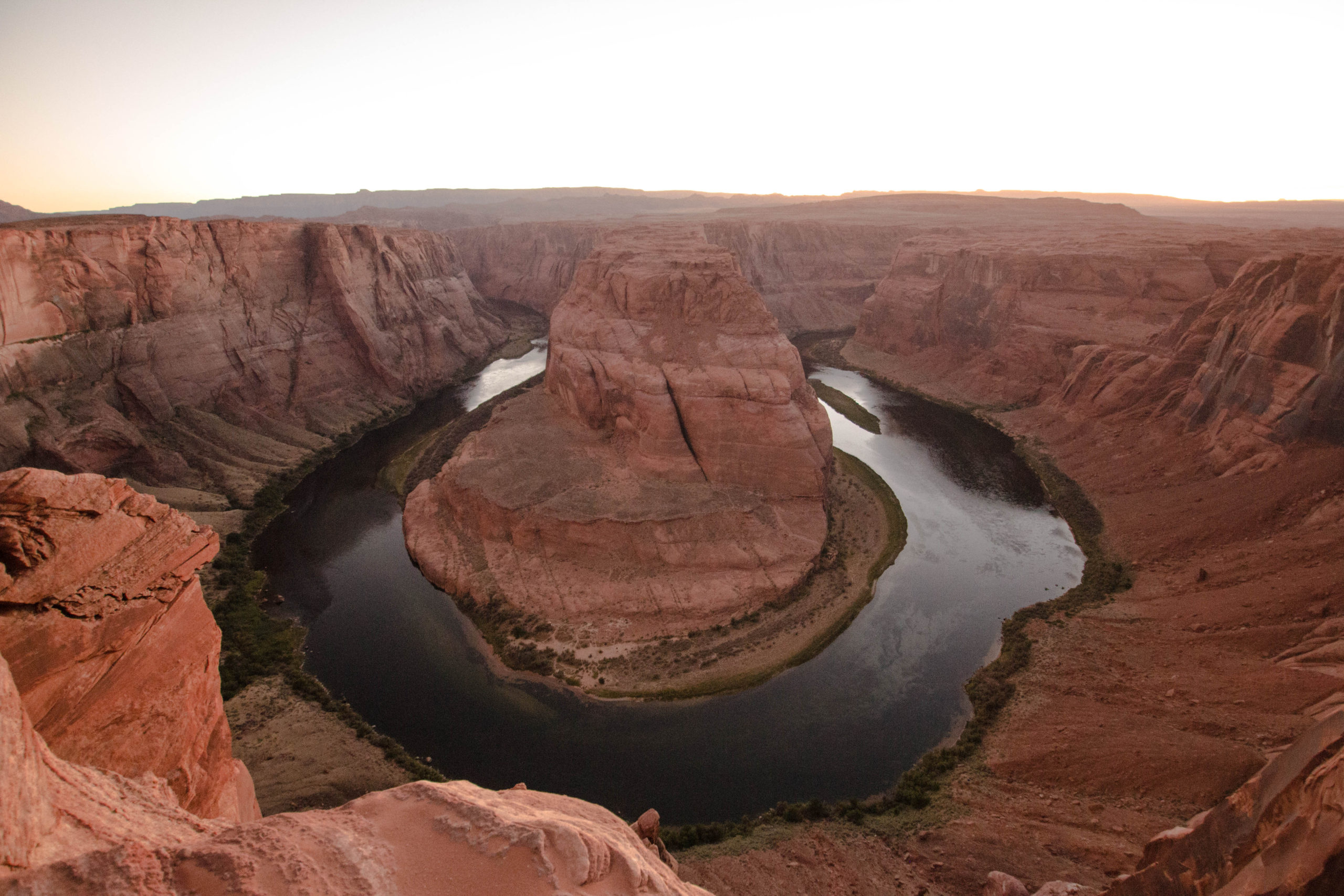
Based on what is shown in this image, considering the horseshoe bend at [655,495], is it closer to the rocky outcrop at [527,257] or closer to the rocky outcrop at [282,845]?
the rocky outcrop at [282,845]

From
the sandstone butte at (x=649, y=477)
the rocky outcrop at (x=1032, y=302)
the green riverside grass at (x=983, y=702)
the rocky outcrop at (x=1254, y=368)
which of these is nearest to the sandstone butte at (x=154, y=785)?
the green riverside grass at (x=983, y=702)

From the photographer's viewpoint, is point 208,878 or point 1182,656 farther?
point 1182,656

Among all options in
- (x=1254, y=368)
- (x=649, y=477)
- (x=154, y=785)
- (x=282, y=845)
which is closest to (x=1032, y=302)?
(x=1254, y=368)

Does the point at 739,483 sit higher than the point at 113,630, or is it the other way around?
the point at 113,630

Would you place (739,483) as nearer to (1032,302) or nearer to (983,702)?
(983,702)

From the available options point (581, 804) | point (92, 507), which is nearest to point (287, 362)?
point (92, 507)

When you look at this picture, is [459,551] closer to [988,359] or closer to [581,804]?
[581,804]
